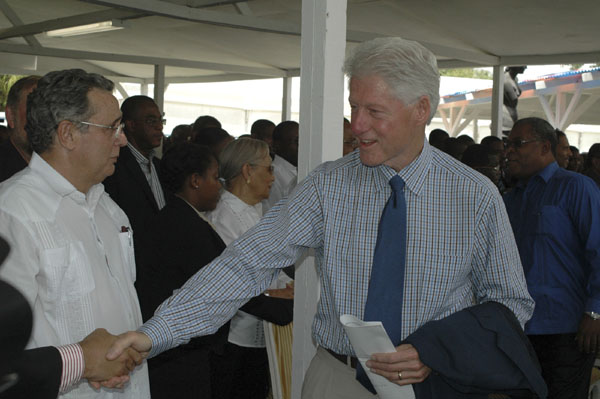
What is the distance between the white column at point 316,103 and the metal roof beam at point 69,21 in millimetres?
5764

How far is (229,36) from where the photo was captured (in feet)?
37.7

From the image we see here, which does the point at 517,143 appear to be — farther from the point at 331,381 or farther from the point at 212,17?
the point at 212,17

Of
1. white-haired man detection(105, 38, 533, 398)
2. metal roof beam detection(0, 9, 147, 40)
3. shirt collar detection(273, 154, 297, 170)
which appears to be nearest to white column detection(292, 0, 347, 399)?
white-haired man detection(105, 38, 533, 398)

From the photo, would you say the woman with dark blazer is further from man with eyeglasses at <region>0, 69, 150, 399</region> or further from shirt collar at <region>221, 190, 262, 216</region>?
man with eyeglasses at <region>0, 69, 150, 399</region>

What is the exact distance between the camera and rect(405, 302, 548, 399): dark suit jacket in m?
1.98

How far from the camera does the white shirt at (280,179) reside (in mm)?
5804

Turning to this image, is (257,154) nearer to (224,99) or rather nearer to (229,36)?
(229,36)

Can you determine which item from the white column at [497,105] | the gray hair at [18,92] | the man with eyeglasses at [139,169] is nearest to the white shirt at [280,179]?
the man with eyeglasses at [139,169]

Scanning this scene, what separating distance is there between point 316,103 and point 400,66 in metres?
0.81

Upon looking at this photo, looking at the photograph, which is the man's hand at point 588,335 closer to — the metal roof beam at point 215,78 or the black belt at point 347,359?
the black belt at point 347,359

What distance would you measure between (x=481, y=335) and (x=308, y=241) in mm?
616

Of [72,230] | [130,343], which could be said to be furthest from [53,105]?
[130,343]

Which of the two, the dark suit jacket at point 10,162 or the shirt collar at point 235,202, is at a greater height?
the dark suit jacket at point 10,162

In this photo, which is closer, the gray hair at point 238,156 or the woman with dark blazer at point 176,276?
the woman with dark blazer at point 176,276
